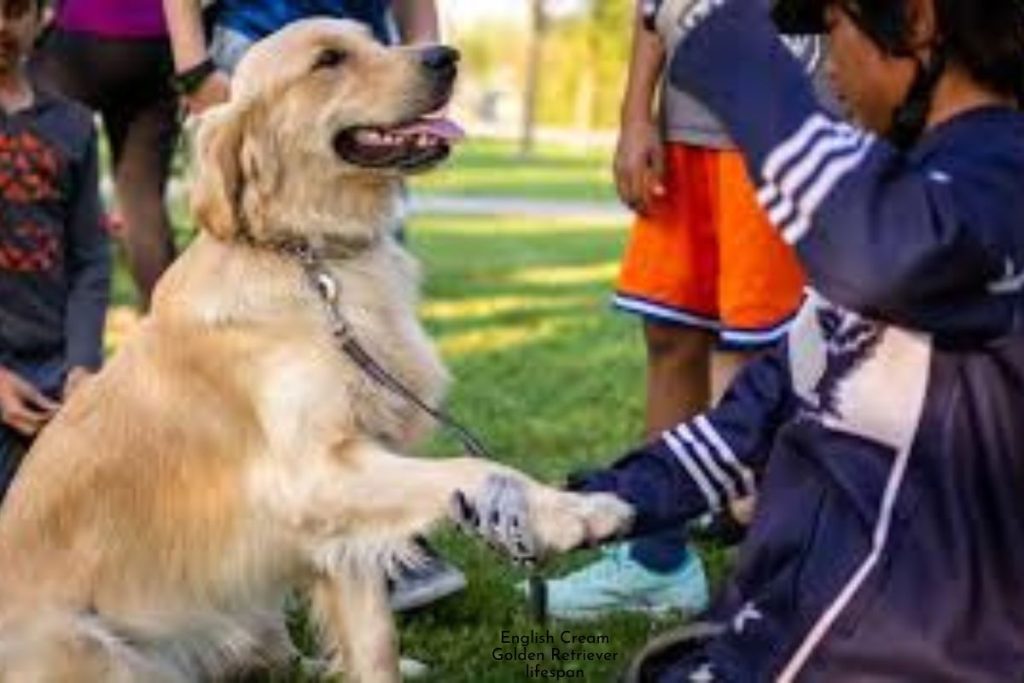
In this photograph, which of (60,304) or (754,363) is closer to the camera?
(754,363)

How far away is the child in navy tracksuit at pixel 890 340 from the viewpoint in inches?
77.4

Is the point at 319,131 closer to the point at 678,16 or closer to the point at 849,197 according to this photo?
the point at 678,16

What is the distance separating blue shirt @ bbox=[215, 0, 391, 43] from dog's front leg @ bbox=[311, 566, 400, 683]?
142cm

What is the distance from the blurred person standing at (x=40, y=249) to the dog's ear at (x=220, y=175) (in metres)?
0.92

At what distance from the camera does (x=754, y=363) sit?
2773mm

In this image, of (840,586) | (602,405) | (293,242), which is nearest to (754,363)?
(840,586)

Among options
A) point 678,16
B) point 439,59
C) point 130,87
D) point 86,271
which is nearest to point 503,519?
point 678,16

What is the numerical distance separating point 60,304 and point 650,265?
1.56 meters

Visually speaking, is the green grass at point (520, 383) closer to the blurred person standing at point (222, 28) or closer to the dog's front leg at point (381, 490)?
the dog's front leg at point (381, 490)

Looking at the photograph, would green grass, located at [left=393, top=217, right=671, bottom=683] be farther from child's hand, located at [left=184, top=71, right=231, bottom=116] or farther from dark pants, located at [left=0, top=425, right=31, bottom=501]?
child's hand, located at [left=184, top=71, right=231, bottom=116]

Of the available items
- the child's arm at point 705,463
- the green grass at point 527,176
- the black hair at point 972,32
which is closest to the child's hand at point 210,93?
the child's arm at point 705,463

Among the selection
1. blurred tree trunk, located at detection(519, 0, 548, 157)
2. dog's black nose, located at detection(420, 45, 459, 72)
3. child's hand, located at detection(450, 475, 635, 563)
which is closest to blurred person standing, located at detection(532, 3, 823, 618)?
dog's black nose, located at detection(420, 45, 459, 72)

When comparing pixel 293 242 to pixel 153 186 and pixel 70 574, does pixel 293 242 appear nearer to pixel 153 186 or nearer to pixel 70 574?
pixel 70 574

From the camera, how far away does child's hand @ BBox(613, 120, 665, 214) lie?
4.42m
